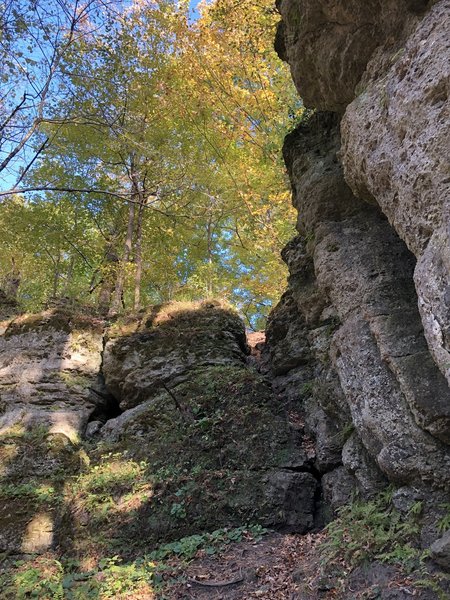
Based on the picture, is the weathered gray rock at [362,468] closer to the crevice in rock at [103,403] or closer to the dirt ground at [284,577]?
the dirt ground at [284,577]

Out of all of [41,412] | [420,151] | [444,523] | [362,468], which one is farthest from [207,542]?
[420,151]

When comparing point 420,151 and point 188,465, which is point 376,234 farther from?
point 188,465

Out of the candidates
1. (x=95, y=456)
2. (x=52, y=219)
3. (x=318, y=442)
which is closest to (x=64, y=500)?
(x=95, y=456)

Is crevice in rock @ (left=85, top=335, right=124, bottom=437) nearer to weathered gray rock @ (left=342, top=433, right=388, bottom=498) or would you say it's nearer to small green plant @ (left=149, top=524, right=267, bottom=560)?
small green plant @ (left=149, top=524, right=267, bottom=560)

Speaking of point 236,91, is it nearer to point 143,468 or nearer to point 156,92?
point 156,92

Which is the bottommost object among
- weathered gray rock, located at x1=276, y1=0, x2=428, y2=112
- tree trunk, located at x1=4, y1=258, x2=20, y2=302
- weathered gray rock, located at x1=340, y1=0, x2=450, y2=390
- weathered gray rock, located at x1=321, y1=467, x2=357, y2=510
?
weathered gray rock, located at x1=321, y1=467, x2=357, y2=510

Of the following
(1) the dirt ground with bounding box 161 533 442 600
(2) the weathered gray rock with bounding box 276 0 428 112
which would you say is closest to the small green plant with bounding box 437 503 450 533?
(1) the dirt ground with bounding box 161 533 442 600

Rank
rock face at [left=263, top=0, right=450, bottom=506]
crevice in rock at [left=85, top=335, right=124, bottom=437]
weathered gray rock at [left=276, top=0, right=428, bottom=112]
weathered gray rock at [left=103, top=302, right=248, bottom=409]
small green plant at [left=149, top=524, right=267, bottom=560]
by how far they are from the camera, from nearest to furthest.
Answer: rock face at [left=263, top=0, right=450, bottom=506] → weathered gray rock at [left=276, top=0, right=428, bottom=112] → small green plant at [left=149, top=524, right=267, bottom=560] → weathered gray rock at [left=103, top=302, right=248, bottom=409] → crevice in rock at [left=85, top=335, right=124, bottom=437]

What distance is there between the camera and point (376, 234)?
6.29 meters

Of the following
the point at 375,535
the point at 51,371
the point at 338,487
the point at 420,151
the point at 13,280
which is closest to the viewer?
the point at 420,151

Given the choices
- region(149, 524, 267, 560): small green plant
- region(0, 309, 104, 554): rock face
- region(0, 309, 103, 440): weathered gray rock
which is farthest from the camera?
region(0, 309, 103, 440): weathered gray rock

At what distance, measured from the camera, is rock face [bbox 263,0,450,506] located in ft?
Result: 13.0

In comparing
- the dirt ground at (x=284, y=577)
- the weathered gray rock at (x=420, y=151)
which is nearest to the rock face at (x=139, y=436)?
the dirt ground at (x=284, y=577)

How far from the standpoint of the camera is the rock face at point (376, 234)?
156 inches
